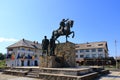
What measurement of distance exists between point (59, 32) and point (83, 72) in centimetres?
709

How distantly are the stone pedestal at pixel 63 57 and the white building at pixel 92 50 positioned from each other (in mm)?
38874

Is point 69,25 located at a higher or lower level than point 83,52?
higher

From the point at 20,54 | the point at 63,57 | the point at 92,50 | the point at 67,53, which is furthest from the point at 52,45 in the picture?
the point at 92,50

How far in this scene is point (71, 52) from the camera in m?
18.1

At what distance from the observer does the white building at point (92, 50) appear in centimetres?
5534

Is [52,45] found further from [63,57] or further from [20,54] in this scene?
[20,54]

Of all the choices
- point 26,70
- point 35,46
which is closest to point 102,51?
point 35,46

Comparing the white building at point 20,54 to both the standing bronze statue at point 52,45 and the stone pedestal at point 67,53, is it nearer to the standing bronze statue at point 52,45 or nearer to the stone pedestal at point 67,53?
the standing bronze statue at point 52,45

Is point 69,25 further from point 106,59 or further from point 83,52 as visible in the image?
point 83,52

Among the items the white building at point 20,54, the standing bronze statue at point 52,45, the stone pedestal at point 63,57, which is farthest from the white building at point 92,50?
the standing bronze statue at point 52,45

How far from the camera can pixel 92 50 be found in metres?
57.2

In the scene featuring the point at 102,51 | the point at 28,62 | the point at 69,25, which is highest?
the point at 69,25

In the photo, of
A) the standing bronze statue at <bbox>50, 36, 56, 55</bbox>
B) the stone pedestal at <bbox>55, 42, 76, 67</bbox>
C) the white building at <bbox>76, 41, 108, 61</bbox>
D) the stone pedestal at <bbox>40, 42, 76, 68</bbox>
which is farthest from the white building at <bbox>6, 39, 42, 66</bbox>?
the stone pedestal at <bbox>55, 42, 76, 67</bbox>

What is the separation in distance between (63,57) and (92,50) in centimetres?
4148
